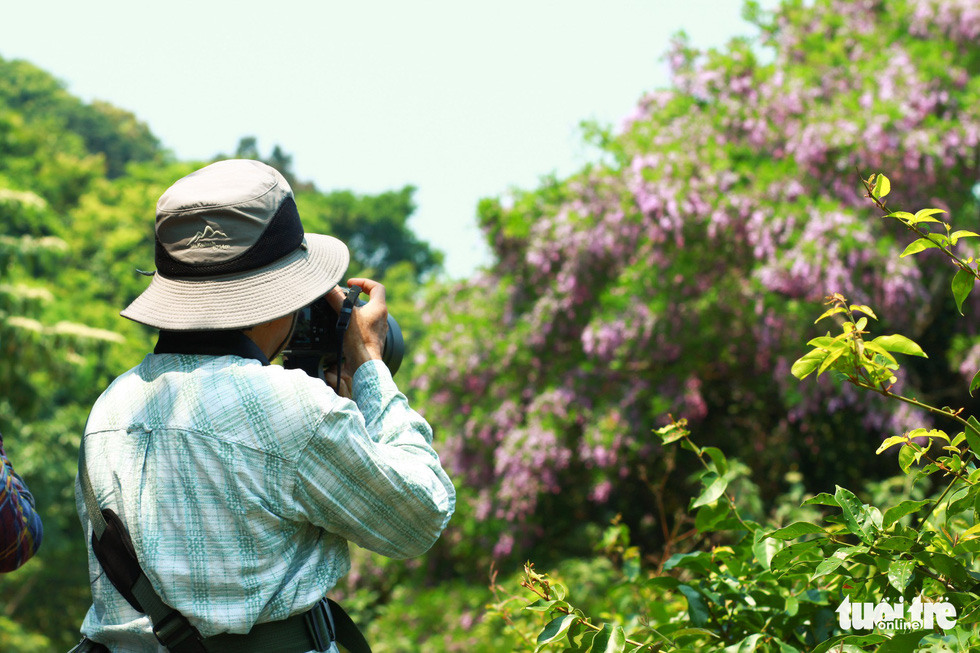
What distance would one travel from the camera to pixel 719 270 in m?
7.08

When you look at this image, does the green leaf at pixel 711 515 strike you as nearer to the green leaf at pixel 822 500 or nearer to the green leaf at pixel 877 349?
the green leaf at pixel 822 500

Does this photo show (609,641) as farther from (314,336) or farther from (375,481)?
(314,336)

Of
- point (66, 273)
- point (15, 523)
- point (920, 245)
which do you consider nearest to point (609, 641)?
point (920, 245)

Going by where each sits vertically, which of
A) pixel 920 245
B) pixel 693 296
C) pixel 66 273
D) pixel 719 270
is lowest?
pixel 66 273

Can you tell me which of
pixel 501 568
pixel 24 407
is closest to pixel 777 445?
pixel 501 568

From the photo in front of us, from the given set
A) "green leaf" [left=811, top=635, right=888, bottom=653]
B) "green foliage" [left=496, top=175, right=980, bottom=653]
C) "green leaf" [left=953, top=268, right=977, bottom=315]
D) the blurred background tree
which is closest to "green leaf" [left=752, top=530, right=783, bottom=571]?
"green foliage" [left=496, top=175, right=980, bottom=653]

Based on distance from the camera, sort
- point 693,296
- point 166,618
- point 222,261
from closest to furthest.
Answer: point 166,618 < point 222,261 < point 693,296

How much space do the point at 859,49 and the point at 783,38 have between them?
100 centimetres

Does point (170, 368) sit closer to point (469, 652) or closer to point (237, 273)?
point (237, 273)

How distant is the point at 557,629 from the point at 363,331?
0.56 m

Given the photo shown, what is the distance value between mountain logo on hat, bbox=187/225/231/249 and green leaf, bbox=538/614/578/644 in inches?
28.7

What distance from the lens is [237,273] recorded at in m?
1.34

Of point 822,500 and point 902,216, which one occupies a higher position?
point 902,216

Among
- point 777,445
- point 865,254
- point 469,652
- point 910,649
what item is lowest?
point 469,652
